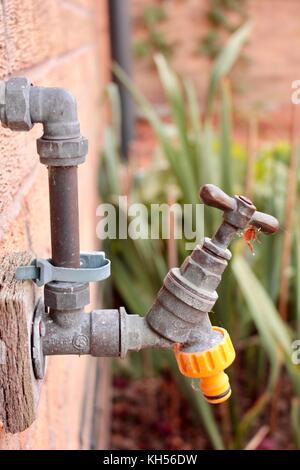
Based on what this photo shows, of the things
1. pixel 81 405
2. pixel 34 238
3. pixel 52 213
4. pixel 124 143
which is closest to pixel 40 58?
pixel 34 238

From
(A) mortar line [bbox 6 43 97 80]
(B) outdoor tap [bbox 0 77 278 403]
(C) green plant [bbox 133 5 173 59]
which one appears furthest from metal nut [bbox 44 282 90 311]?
(C) green plant [bbox 133 5 173 59]

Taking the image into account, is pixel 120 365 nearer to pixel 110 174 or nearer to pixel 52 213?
pixel 110 174

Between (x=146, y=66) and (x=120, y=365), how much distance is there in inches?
244

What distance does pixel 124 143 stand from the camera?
374 centimetres

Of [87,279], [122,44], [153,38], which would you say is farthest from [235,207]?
[153,38]

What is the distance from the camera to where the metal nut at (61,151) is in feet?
1.77

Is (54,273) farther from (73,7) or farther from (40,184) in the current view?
(73,7)

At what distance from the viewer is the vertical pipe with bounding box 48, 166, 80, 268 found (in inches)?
A: 22.0

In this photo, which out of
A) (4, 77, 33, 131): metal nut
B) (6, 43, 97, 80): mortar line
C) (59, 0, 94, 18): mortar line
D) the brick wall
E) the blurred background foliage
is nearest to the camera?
(4, 77, 33, 131): metal nut

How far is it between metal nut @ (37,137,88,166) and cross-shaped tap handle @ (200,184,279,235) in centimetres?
11

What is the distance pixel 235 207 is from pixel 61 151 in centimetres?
16

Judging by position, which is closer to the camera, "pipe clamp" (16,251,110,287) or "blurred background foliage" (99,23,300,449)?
"pipe clamp" (16,251,110,287)

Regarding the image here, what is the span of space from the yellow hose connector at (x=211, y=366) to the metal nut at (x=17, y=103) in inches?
10.5

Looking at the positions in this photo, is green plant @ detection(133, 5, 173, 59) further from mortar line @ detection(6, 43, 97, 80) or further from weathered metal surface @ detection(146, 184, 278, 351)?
weathered metal surface @ detection(146, 184, 278, 351)
